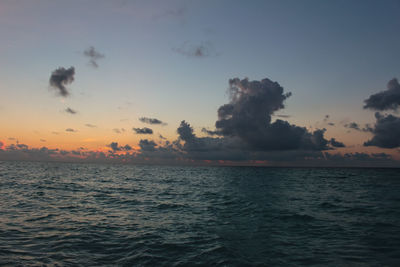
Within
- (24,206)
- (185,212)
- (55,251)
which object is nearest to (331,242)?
(185,212)

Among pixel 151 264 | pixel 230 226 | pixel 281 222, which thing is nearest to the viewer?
pixel 151 264

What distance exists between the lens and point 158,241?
40.9 ft

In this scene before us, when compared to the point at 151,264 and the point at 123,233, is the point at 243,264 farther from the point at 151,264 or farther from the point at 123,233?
the point at 123,233

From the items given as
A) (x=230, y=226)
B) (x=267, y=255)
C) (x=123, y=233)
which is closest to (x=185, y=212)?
(x=230, y=226)

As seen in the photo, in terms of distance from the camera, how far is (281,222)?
681 inches

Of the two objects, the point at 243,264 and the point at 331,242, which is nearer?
the point at 243,264

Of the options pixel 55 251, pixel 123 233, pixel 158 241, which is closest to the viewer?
pixel 55 251

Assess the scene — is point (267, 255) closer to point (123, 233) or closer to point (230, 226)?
point (230, 226)

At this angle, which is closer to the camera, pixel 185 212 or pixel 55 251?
pixel 55 251

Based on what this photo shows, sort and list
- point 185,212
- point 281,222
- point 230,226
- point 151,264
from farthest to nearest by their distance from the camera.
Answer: point 185,212
point 281,222
point 230,226
point 151,264

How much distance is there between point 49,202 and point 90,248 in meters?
15.4

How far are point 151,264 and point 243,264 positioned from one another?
148 inches

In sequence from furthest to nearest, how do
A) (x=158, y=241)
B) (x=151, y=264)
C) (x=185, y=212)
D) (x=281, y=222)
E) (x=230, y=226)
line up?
(x=185, y=212) → (x=281, y=222) → (x=230, y=226) → (x=158, y=241) → (x=151, y=264)

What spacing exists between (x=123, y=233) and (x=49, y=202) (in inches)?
551
